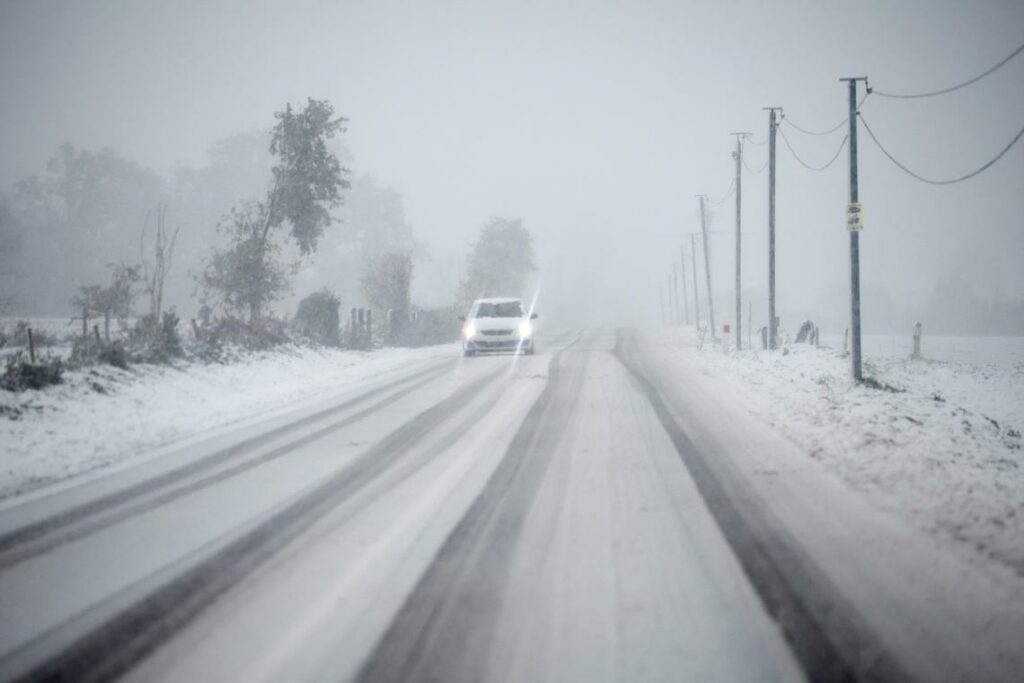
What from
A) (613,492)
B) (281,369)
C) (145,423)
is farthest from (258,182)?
(613,492)

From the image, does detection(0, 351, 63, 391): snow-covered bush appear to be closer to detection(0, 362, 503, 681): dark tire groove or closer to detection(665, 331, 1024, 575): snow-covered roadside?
detection(0, 362, 503, 681): dark tire groove

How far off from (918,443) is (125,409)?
34.8ft

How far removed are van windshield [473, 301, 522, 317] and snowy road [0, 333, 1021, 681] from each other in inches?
548

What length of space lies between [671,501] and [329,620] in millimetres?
2618

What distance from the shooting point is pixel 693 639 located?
2.52m

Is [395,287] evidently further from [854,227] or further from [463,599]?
[463,599]

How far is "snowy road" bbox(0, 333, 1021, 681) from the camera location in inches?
94.4

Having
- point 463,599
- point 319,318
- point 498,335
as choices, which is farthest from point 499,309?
point 463,599

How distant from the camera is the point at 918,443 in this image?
6164 millimetres

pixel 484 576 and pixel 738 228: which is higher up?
pixel 738 228

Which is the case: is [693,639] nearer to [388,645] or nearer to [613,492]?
[388,645]

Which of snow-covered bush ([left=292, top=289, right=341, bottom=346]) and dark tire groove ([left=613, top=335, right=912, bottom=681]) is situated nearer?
dark tire groove ([left=613, top=335, right=912, bottom=681])

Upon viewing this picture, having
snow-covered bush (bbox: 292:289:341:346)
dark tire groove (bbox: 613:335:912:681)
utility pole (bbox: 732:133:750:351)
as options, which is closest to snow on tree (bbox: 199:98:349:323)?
snow-covered bush (bbox: 292:289:341:346)

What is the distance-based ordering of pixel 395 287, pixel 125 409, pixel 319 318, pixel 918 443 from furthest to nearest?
pixel 395 287, pixel 319 318, pixel 125 409, pixel 918 443
